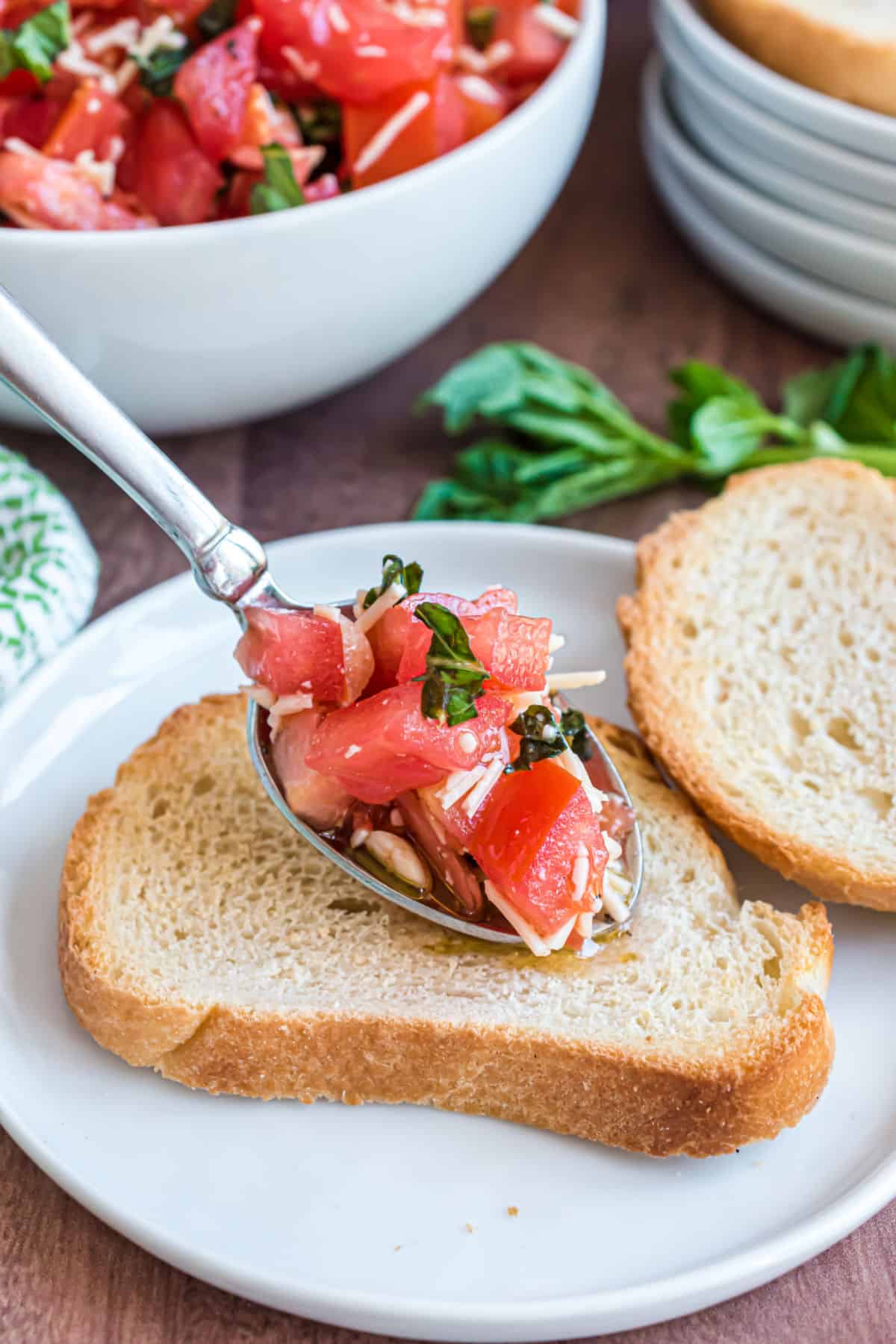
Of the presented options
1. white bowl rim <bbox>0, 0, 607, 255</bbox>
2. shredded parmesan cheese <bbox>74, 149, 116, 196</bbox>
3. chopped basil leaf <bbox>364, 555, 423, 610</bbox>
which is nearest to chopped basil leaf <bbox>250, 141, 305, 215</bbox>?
white bowl rim <bbox>0, 0, 607, 255</bbox>

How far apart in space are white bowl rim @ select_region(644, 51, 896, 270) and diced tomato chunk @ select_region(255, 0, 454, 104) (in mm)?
922

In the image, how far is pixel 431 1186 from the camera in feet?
5.94

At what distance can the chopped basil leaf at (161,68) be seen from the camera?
8.72 ft

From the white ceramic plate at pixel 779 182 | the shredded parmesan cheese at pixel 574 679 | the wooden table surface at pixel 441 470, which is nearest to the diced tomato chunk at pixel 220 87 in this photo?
the wooden table surface at pixel 441 470

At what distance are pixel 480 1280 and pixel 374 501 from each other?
5.89ft

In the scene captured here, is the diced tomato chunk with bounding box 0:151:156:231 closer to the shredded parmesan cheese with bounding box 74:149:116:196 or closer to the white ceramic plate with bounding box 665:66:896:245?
the shredded parmesan cheese with bounding box 74:149:116:196

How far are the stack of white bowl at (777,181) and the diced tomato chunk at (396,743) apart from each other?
179cm

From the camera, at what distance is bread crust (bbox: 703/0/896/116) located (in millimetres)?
2971

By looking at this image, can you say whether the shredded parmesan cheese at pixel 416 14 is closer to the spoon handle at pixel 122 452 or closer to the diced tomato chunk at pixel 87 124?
the diced tomato chunk at pixel 87 124

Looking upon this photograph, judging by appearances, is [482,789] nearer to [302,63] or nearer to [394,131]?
[394,131]

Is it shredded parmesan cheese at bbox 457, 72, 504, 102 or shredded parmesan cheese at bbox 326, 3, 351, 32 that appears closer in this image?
shredded parmesan cheese at bbox 326, 3, 351, 32

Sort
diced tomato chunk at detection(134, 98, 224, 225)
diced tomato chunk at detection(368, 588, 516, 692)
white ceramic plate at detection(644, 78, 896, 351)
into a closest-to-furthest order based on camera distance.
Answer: diced tomato chunk at detection(368, 588, 516, 692) → diced tomato chunk at detection(134, 98, 224, 225) → white ceramic plate at detection(644, 78, 896, 351)

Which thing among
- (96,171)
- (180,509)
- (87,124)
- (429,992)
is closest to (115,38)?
(87,124)

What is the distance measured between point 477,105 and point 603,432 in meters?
0.75
